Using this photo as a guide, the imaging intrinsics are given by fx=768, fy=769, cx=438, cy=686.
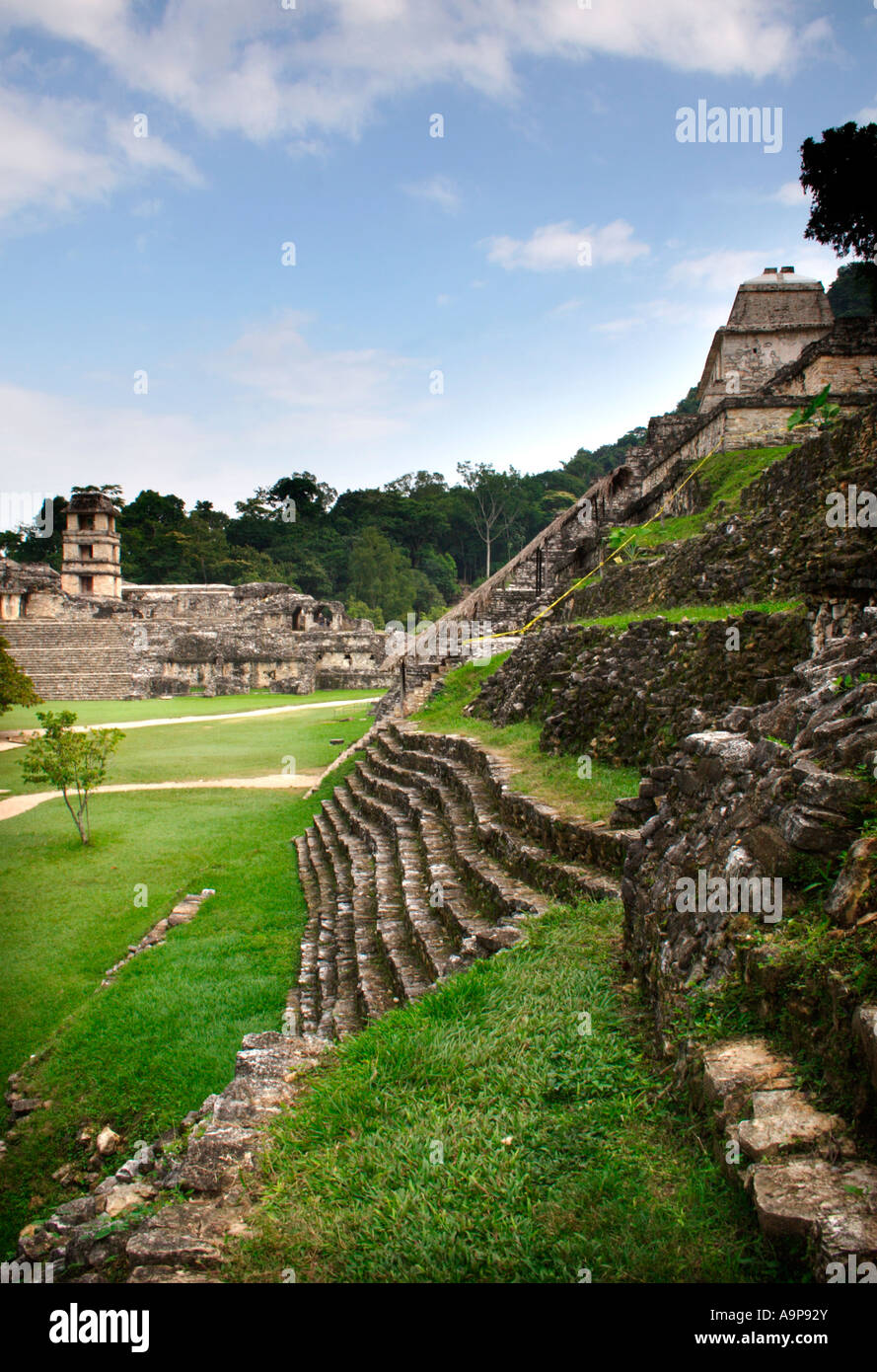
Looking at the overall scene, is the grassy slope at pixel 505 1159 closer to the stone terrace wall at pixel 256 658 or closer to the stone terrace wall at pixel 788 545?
the stone terrace wall at pixel 788 545

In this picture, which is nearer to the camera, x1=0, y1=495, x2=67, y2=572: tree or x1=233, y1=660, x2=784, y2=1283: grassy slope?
x1=233, y1=660, x2=784, y2=1283: grassy slope

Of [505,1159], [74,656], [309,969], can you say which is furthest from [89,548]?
[505,1159]

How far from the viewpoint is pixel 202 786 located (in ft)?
50.5

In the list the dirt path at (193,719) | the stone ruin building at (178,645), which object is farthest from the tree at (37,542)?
the dirt path at (193,719)

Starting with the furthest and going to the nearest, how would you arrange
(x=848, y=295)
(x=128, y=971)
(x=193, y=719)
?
(x=848, y=295) < (x=193, y=719) < (x=128, y=971)

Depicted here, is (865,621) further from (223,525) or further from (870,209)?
(223,525)

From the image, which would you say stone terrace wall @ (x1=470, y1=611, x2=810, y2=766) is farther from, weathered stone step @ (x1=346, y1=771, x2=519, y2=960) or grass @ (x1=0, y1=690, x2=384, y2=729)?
grass @ (x1=0, y1=690, x2=384, y2=729)

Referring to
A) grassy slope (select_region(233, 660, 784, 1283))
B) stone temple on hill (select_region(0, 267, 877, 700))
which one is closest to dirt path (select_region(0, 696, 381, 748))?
stone temple on hill (select_region(0, 267, 877, 700))

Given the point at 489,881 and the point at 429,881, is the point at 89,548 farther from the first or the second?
the point at 489,881

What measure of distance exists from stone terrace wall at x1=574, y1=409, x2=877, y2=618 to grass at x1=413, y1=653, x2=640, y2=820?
234 cm

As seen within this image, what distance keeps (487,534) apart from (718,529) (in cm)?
5946

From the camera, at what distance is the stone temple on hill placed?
1602 cm

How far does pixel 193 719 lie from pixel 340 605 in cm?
1868
